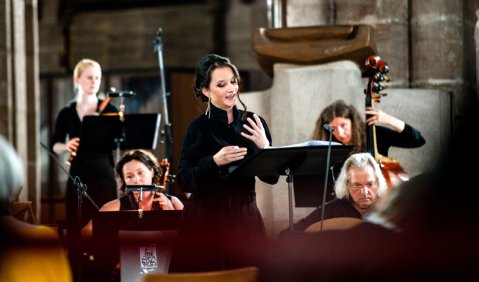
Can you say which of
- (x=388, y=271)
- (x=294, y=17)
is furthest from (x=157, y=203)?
(x=388, y=271)

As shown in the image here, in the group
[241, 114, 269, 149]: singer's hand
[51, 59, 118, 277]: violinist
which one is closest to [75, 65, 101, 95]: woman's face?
[51, 59, 118, 277]: violinist

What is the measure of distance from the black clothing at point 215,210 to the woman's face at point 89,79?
267 centimetres

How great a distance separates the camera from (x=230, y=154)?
11.9 feet

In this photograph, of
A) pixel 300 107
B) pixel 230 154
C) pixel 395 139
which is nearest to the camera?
pixel 230 154

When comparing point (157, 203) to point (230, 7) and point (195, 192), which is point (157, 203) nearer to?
point (195, 192)

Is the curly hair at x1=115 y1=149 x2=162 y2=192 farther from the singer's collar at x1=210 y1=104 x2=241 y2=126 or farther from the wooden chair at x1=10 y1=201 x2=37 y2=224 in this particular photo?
the singer's collar at x1=210 y1=104 x2=241 y2=126

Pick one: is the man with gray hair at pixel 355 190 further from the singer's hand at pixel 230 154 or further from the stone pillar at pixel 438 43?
the stone pillar at pixel 438 43

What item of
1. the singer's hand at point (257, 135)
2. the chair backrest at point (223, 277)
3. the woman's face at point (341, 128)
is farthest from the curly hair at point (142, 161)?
the chair backrest at point (223, 277)

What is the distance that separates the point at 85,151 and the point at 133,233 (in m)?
2.12

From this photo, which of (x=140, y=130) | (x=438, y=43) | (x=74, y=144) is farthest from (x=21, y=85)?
(x=438, y=43)

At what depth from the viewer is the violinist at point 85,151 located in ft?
20.9

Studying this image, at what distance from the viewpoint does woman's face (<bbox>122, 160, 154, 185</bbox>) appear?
5607 millimetres

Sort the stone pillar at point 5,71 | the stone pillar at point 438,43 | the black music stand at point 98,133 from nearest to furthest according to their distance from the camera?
the black music stand at point 98,133
the stone pillar at point 438,43
the stone pillar at point 5,71

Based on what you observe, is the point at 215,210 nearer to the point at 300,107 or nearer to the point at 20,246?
the point at 20,246
